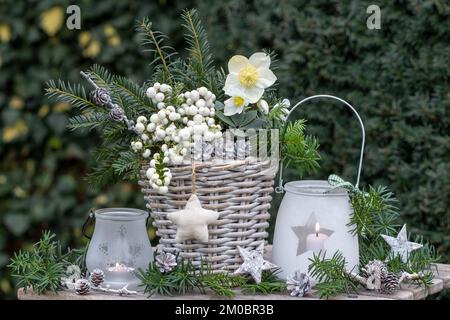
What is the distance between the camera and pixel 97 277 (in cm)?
155

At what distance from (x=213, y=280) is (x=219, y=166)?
21 cm

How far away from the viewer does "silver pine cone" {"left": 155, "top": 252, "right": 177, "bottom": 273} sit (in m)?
1.56

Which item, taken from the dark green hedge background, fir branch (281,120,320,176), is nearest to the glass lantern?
fir branch (281,120,320,176)

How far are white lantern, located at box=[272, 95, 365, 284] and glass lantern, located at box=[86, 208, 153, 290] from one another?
0.27 meters

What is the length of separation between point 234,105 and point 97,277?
0.41 meters

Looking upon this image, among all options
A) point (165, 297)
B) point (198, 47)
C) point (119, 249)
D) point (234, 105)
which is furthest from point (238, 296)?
point (198, 47)

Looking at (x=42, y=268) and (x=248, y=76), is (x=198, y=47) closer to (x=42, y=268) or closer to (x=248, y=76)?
(x=248, y=76)

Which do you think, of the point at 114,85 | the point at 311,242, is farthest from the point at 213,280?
the point at 114,85

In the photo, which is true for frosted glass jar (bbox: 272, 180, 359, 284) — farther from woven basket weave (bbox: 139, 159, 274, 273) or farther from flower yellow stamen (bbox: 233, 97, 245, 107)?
flower yellow stamen (bbox: 233, 97, 245, 107)

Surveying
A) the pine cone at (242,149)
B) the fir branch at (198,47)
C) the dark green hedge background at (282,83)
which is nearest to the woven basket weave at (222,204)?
the pine cone at (242,149)

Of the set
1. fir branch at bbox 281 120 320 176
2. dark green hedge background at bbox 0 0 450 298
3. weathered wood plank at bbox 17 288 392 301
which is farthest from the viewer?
dark green hedge background at bbox 0 0 450 298

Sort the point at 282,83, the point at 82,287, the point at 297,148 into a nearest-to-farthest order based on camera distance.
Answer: the point at 82,287 → the point at 297,148 → the point at 282,83

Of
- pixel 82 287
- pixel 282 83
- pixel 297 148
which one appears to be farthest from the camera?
pixel 282 83

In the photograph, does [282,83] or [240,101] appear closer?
[240,101]
